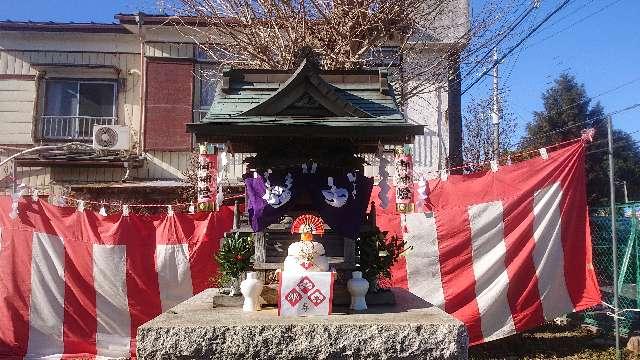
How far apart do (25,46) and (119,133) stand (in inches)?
170

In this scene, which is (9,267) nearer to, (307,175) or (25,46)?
(307,175)

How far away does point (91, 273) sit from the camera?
10.2m

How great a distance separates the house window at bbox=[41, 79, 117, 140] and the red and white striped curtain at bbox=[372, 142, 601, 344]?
34.0 feet

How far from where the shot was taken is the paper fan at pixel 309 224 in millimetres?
6094

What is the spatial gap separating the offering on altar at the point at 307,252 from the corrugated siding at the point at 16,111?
1229cm

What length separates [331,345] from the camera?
16.9 feet

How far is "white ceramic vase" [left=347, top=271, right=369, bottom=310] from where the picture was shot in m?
6.06

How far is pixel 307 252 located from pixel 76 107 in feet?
40.1

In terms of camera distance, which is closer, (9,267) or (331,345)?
(331,345)

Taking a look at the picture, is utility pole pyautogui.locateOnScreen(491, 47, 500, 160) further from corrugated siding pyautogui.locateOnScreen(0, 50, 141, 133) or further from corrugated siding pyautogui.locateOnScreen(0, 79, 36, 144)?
corrugated siding pyautogui.locateOnScreen(0, 79, 36, 144)

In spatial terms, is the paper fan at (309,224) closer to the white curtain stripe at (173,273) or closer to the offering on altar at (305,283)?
the offering on altar at (305,283)

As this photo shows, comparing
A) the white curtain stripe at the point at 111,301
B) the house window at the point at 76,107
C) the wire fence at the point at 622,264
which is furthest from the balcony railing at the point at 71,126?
the wire fence at the point at 622,264

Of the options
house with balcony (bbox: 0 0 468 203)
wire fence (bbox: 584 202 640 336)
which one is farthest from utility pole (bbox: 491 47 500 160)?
wire fence (bbox: 584 202 640 336)

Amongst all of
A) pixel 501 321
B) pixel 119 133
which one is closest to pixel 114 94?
pixel 119 133
